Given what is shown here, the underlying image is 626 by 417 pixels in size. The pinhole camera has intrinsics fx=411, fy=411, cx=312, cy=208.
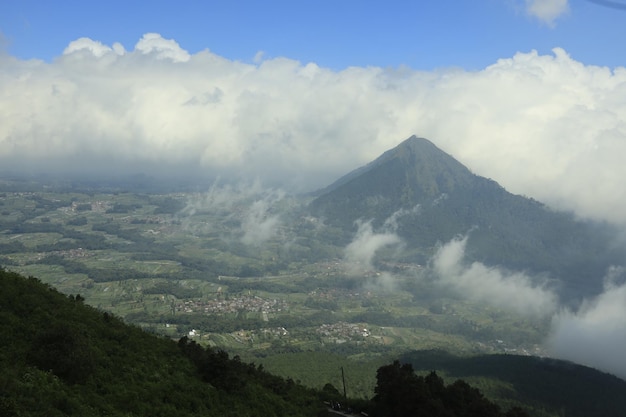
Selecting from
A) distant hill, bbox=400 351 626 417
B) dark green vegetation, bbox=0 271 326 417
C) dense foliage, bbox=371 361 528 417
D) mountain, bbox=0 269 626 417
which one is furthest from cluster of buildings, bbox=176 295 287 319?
dense foliage, bbox=371 361 528 417

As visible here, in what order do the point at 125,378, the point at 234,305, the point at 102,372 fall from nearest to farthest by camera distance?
the point at 102,372
the point at 125,378
the point at 234,305

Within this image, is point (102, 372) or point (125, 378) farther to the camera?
point (125, 378)

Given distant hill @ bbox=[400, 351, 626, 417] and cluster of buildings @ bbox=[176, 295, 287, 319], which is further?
cluster of buildings @ bbox=[176, 295, 287, 319]

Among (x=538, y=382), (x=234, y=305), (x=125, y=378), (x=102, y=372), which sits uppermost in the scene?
(x=102, y=372)

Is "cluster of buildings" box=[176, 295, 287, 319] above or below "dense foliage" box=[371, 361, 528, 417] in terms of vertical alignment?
below

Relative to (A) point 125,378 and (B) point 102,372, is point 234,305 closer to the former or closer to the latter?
(A) point 125,378

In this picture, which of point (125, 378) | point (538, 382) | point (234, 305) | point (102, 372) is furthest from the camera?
point (234, 305)

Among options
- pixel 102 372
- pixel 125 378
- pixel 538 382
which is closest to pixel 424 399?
pixel 125 378

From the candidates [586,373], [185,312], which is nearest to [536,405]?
[586,373]

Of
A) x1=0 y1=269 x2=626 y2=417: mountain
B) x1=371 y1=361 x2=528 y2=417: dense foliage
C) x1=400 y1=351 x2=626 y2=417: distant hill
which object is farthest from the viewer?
x1=400 y1=351 x2=626 y2=417: distant hill

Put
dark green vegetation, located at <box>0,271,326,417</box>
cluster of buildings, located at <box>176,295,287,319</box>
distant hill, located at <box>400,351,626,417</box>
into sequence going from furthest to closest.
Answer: cluster of buildings, located at <box>176,295,287,319</box>, distant hill, located at <box>400,351,626,417</box>, dark green vegetation, located at <box>0,271,326,417</box>

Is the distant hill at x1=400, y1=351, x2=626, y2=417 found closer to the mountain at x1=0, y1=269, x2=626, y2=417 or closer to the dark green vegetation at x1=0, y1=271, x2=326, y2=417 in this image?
the mountain at x1=0, y1=269, x2=626, y2=417

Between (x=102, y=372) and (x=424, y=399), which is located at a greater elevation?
(x=102, y=372)
